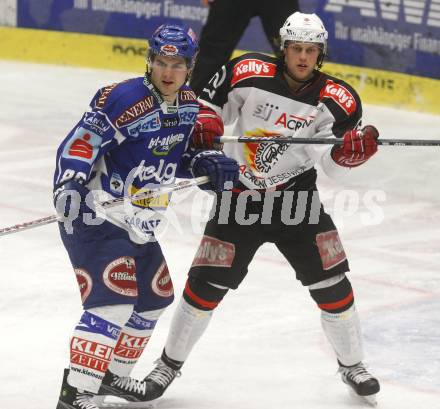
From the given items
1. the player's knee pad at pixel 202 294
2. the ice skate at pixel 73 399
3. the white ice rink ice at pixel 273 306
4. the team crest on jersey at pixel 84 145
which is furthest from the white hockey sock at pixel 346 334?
the team crest on jersey at pixel 84 145

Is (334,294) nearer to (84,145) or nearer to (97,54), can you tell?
(84,145)

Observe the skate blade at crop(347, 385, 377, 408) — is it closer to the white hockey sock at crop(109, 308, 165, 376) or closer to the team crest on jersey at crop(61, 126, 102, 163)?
the white hockey sock at crop(109, 308, 165, 376)

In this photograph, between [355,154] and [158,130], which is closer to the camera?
[158,130]

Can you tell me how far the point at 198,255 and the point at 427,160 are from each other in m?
3.53

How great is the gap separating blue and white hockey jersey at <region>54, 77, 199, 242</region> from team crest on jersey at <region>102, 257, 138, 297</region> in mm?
106

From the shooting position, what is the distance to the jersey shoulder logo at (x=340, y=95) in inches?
156

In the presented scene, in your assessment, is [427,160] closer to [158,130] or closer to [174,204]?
[174,204]

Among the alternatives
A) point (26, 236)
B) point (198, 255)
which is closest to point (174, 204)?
point (26, 236)

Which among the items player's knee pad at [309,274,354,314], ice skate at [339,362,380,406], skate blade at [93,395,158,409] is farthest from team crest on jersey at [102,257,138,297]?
ice skate at [339,362,380,406]

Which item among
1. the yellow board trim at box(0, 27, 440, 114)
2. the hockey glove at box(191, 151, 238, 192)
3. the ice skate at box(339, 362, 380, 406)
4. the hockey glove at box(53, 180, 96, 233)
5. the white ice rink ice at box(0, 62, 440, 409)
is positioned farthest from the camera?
the yellow board trim at box(0, 27, 440, 114)

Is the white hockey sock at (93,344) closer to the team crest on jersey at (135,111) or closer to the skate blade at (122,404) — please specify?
the skate blade at (122,404)

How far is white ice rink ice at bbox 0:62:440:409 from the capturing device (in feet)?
13.4

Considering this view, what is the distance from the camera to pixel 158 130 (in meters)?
3.61

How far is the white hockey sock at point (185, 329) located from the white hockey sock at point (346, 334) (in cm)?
40
